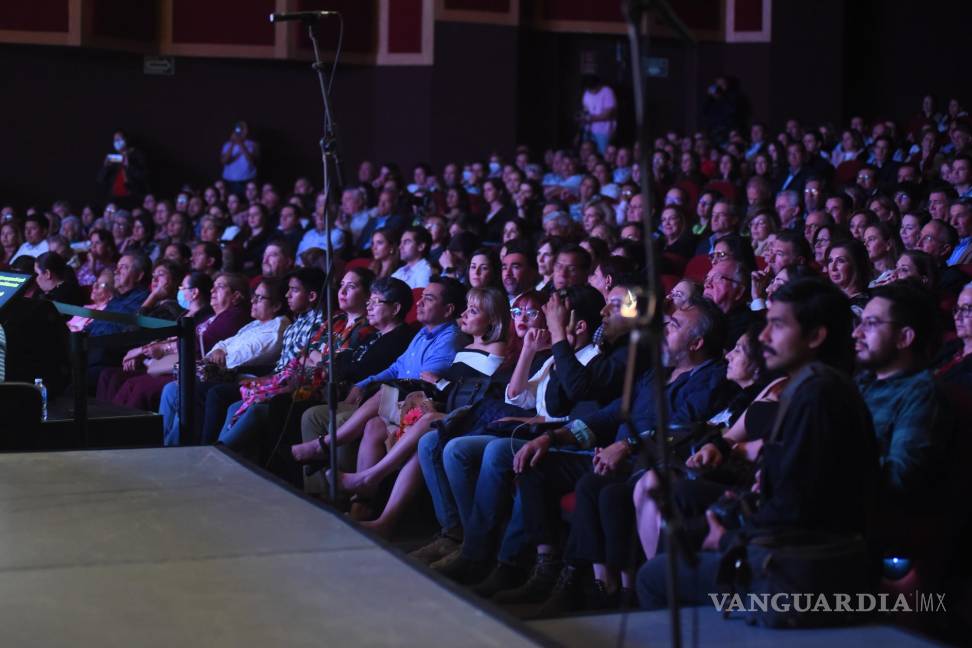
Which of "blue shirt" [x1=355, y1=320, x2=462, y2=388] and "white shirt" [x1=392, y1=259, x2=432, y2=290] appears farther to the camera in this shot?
"white shirt" [x1=392, y1=259, x2=432, y2=290]

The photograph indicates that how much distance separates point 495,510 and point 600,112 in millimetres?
10573

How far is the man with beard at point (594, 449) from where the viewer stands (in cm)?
401

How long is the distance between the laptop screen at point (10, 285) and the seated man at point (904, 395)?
369 cm

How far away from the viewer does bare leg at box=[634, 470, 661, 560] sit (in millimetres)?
3594

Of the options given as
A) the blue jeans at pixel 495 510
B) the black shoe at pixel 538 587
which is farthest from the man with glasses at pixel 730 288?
the black shoe at pixel 538 587

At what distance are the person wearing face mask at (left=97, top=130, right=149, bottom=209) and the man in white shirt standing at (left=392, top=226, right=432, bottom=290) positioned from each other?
7306 mm

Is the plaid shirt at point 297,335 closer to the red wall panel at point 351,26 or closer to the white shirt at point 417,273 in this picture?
the white shirt at point 417,273

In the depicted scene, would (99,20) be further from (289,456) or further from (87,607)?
(87,607)

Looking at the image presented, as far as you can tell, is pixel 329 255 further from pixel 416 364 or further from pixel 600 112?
pixel 600 112

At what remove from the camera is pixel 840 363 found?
290 cm

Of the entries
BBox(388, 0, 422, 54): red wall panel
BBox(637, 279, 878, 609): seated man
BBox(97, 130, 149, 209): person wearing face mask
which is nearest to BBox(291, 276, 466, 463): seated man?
BBox(637, 279, 878, 609): seated man

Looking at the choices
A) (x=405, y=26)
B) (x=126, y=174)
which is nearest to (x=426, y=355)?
(x=126, y=174)

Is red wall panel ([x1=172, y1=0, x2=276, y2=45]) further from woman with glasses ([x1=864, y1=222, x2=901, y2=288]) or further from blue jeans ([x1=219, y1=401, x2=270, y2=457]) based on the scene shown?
woman with glasses ([x1=864, y1=222, x2=901, y2=288])

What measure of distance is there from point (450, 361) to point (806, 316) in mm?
2729
